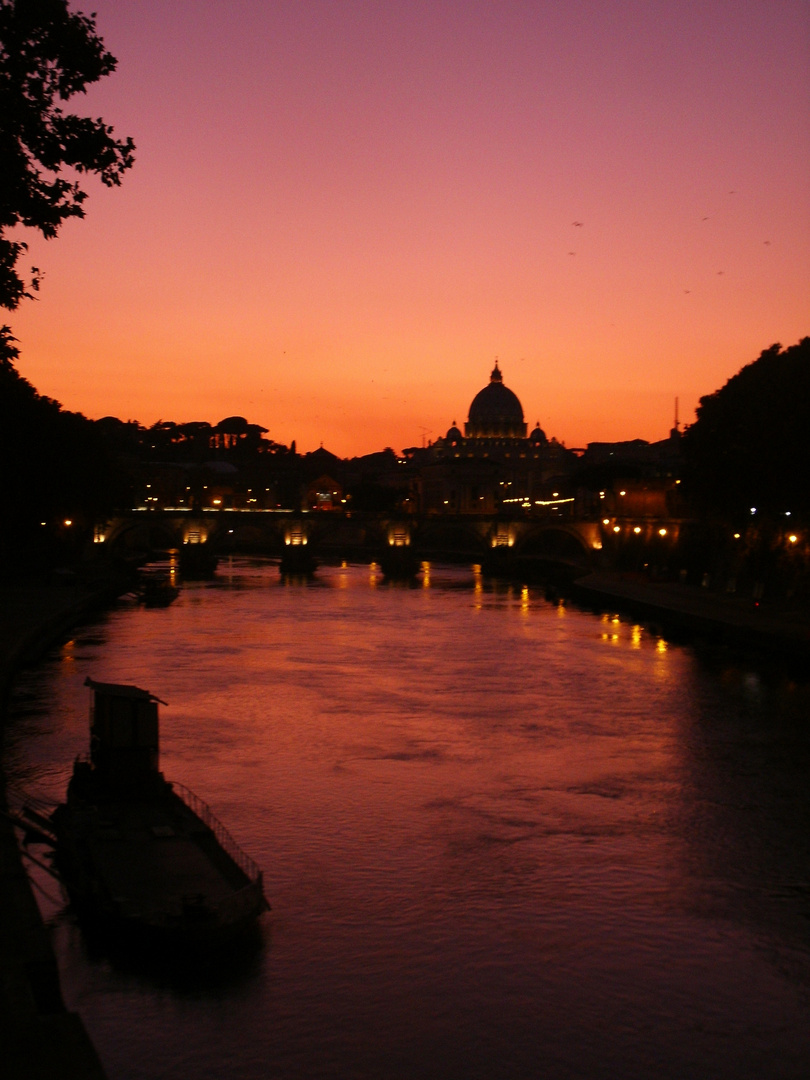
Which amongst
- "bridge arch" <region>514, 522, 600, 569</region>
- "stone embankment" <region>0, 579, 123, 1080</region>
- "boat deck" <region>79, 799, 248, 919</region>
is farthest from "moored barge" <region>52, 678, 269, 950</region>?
"bridge arch" <region>514, 522, 600, 569</region>

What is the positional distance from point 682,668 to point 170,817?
80.3 ft

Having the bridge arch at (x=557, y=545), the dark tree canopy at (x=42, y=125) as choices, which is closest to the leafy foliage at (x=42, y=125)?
the dark tree canopy at (x=42, y=125)

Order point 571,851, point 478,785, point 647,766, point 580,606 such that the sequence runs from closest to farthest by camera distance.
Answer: point 571,851 < point 478,785 < point 647,766 < point 580,606

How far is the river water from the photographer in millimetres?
13766

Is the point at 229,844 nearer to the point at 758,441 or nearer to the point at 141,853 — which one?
the point at 141,853

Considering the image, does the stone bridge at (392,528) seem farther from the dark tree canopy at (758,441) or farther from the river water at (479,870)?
the river water at (479,870)

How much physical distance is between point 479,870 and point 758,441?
89.9 feet

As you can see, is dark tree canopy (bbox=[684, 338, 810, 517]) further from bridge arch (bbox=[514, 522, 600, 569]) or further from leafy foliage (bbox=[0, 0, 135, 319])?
bridge arch (bbox=[514, 522, 600, 569])

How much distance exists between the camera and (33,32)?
17.6 meters

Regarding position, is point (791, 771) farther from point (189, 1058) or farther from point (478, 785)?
point (189, 1058)

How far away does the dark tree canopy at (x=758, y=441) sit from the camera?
134 ft

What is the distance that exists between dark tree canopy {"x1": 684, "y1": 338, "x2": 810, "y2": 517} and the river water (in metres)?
6.95

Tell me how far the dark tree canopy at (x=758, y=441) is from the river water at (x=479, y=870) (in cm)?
695

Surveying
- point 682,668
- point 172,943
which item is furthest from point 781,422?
point 172,943
